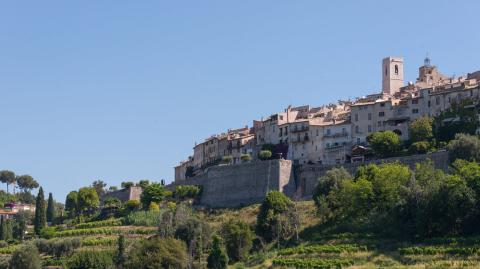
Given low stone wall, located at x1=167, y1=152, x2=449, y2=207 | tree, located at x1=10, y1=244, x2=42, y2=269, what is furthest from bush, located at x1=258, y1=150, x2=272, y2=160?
tree, located at x1=10, y1=244, x2=42, y2=269

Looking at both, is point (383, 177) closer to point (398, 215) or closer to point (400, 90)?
point (398, 215)

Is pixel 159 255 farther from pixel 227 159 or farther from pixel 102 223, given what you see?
pixel 227 159

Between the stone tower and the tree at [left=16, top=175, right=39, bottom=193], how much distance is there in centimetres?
4984

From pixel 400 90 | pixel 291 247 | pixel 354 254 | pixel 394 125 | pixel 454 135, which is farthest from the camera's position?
pixel 400 90

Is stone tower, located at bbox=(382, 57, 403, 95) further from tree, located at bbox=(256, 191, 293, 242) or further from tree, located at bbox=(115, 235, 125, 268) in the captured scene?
tree, located at bbox=(115, 235, 125, 268)

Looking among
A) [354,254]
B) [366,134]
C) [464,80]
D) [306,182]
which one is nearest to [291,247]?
[354,254]

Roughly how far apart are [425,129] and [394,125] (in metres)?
6.10

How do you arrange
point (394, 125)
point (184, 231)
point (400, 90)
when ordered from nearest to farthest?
point (184, 231) < point (394, 125) < point (400, 90)

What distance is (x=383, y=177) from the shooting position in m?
65.8

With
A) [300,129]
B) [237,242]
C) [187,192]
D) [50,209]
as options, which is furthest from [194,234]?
[50,209]

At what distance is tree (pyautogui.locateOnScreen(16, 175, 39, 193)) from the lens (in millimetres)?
127762

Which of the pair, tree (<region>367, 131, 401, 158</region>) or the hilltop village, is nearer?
tree (<region>367, 131, 401, 158</region>)

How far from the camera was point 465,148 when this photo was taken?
224ft

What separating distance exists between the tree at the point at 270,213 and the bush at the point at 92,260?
10.0m
